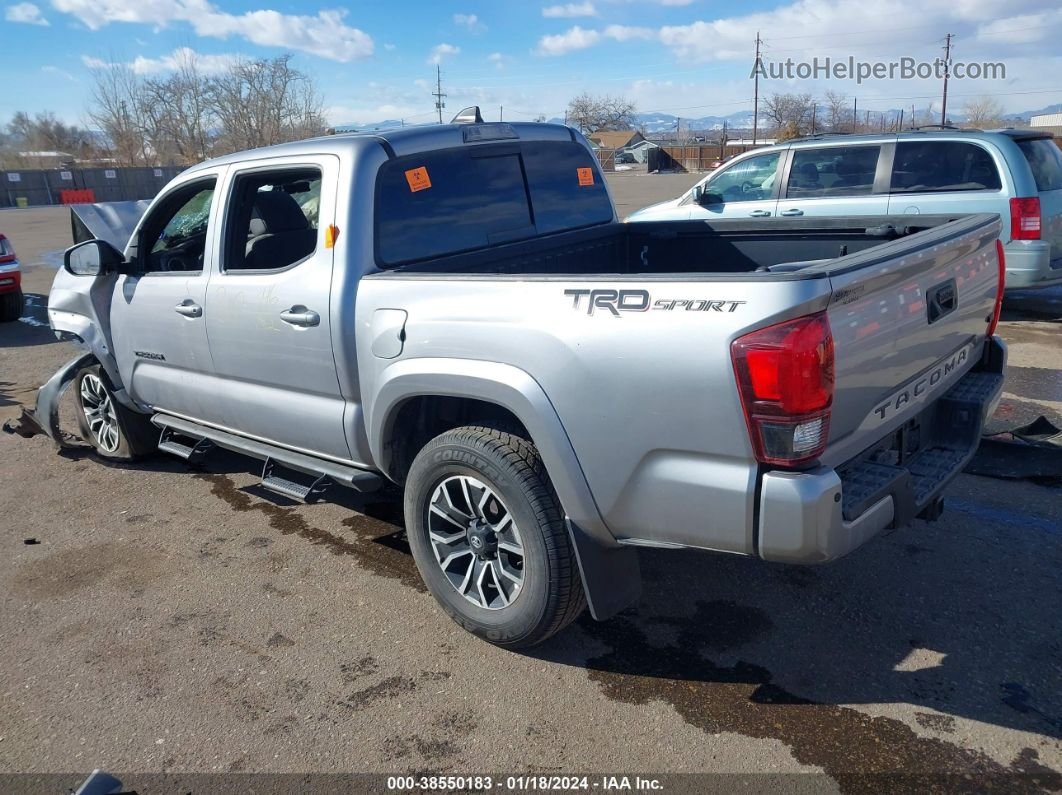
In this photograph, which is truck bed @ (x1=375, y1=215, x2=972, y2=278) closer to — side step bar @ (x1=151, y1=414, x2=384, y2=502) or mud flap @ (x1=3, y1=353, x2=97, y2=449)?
side step bar @ (x1=151, y1=414, x2=384, y2=502)

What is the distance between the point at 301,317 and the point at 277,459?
0.88 metres

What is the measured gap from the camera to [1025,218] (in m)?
7.79

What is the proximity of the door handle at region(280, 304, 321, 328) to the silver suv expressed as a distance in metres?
4.65

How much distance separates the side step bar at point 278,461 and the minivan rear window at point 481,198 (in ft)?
3.24

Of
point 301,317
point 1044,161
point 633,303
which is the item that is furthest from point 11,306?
point 1044,161

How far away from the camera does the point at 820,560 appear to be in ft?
8.62

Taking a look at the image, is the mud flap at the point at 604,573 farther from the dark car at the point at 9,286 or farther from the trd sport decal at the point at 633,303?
the dark car at the point at 9,286

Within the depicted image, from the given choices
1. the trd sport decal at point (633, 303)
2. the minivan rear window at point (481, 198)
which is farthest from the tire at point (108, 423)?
the trd sport decal at point (633, 303)

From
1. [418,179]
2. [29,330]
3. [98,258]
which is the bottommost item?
[29,330]

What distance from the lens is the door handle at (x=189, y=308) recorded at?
4.45 m

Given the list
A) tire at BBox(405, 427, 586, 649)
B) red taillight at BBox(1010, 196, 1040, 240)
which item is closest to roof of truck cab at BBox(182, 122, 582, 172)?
tire at BBox(405, 427, 586, 649)

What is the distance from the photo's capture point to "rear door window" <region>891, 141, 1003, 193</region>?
314 inches

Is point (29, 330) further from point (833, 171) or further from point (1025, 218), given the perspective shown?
point (1025, 218)

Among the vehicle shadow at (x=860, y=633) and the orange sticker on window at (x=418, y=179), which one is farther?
the orange sticker on window at (x=418, y=179)
